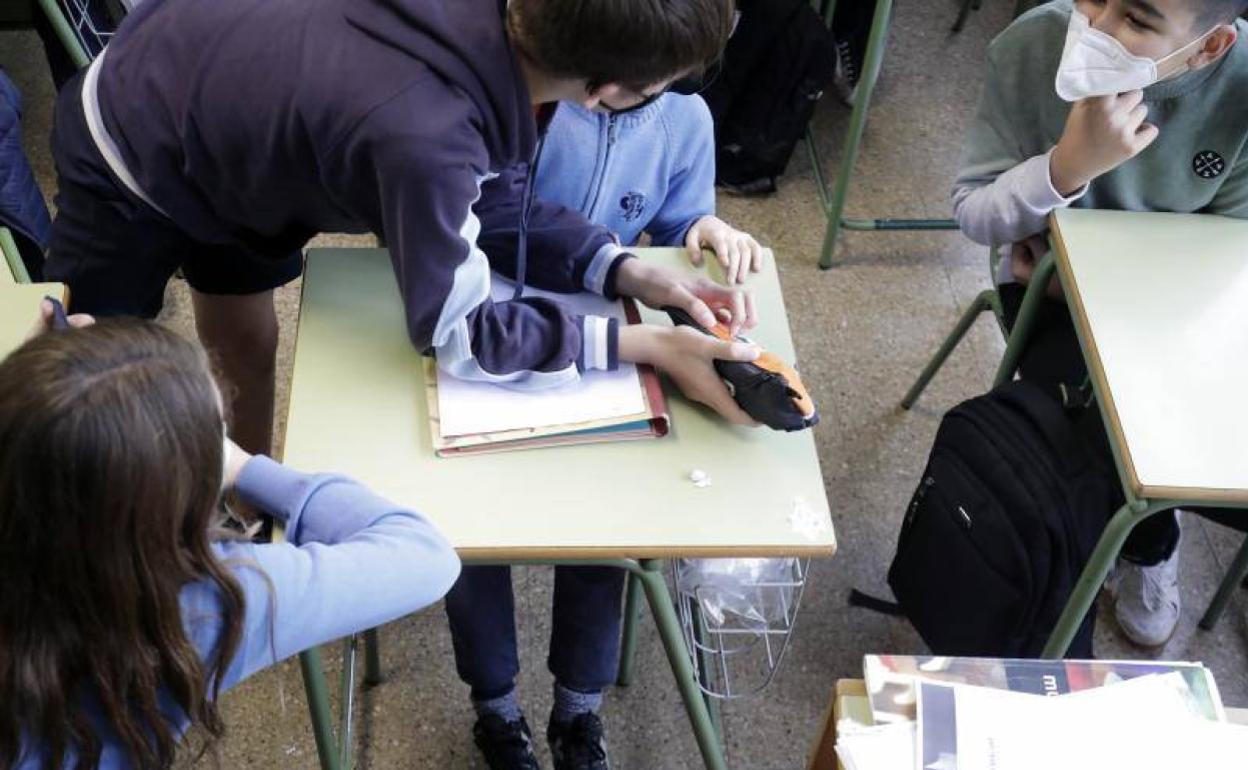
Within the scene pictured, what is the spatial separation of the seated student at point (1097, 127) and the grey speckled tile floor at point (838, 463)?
0.44 meters

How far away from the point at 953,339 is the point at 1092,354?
74 centimetres

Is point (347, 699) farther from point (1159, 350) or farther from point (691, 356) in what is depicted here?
point (1159, 350)

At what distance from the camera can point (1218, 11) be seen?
1484mm

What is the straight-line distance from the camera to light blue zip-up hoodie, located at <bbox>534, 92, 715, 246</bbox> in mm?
1465

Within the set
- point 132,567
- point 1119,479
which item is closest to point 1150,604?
point 1119,479

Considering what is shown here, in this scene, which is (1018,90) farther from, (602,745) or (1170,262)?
(602,745)

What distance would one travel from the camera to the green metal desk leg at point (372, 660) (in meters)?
1.76

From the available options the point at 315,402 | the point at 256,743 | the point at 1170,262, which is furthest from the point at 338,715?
the point at 1170,262

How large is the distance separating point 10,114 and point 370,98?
1.03 metres

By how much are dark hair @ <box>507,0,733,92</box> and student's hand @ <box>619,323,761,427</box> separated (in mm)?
272

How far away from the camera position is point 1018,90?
1.71 meters

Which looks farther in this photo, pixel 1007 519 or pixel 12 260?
pixel 1007 519

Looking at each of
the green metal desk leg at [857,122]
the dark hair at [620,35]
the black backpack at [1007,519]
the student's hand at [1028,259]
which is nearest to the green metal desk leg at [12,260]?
the dark hair at [620,35]

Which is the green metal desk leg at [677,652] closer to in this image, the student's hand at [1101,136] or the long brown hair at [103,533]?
the long brown hair at [103,533]
